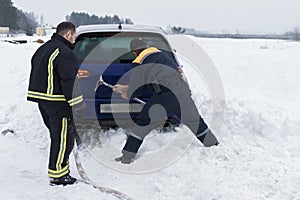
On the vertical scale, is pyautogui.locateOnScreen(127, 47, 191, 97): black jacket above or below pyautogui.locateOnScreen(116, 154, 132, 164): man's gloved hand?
above

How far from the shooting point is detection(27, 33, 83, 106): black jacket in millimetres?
3537

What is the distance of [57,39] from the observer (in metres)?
3.67

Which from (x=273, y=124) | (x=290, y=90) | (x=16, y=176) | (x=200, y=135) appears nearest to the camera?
(x=16, y=176)

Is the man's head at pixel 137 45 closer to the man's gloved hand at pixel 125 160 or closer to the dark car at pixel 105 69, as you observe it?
the dark car at pixel 105 69

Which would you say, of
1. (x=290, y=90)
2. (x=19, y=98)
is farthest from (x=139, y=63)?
(x=290, y=90)

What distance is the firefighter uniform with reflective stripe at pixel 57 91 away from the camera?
3.55 meters

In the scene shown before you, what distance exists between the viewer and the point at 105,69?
471 centimetres

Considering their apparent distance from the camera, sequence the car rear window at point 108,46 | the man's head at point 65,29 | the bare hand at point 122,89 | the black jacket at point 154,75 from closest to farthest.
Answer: the man's head at point 65,29
the black jacket at point 154,75
the bare hand at point 122,89
the car rear window at point 108,46

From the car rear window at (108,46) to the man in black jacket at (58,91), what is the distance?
3.97 feet

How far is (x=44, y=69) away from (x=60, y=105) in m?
0.41

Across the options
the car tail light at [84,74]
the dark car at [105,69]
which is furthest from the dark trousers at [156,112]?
the car tail light at [84,74]

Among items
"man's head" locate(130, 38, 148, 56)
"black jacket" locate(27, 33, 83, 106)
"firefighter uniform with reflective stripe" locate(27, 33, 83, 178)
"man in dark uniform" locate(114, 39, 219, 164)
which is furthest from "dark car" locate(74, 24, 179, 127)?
"black jacket" locate(27, 33, 83, 106)

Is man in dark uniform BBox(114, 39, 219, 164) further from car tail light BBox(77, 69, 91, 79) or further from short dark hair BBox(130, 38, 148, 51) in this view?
car tail light BBox(77, 69, 91, 79)

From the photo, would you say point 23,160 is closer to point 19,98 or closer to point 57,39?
point 57,39
